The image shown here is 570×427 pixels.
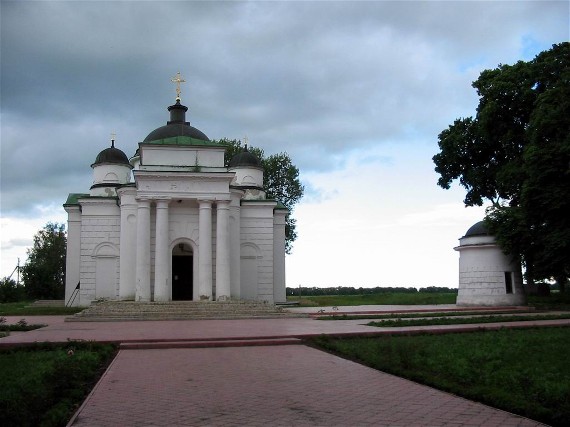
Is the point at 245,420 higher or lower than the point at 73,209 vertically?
lower

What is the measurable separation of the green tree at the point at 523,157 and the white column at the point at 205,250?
1708cm

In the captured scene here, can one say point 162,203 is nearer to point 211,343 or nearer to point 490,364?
point 211,343

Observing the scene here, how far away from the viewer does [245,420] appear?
21.9 feet

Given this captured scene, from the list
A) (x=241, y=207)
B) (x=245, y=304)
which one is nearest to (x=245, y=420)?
(x=245, y=304)

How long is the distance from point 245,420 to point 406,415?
6.62 ft

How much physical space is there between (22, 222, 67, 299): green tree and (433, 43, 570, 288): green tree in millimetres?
40621

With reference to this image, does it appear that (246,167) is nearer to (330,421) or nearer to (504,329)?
(504,329)

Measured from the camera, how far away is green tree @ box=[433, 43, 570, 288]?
28375 mm

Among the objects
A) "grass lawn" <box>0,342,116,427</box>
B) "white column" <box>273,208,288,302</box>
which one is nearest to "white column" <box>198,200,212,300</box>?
"white column" <box>273,208,288,302</box>

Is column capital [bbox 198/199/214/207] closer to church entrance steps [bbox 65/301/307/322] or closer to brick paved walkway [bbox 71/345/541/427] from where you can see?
church entrance steps [bbox 65/301/307/322]

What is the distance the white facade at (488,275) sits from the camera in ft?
114

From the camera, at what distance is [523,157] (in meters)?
30.8

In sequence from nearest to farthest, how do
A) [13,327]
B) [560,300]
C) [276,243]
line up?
1. [13,327]
2. [560,300]
3. [276,243]

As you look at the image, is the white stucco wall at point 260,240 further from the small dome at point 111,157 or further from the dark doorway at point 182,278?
the small dome at point 111,157
